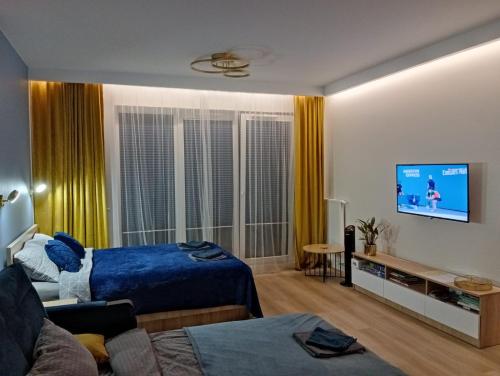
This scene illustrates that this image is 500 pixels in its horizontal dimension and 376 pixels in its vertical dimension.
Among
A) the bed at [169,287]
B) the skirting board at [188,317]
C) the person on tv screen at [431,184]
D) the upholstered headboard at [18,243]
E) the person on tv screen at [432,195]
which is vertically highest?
the person on tv screen at [431,184]

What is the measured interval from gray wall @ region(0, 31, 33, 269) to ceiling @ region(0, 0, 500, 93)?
0.73ft

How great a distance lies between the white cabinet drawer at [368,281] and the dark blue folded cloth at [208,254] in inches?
68.0

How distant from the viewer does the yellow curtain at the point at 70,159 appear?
470 cm

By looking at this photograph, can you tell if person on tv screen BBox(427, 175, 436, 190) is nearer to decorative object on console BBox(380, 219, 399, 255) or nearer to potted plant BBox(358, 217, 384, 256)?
decorative object on console BBox(380, 219, 399, 255)

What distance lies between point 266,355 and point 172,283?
67.3 inches

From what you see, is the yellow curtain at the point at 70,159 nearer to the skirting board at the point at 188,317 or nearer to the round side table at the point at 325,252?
the skirting board at the point at 188,317

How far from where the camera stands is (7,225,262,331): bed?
343 centimetres

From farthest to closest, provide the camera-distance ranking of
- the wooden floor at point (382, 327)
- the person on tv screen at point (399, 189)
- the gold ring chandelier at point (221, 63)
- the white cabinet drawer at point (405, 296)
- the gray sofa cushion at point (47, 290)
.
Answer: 1. the person on tv screen at point (399, 189)
2. the gold ring chandelier at point (221, 63)
3. the white cabinet drawer at point (405, 296)
4. the gray sofa cushion at point (47, 290)
5. the wooden floor at point (382, 327)

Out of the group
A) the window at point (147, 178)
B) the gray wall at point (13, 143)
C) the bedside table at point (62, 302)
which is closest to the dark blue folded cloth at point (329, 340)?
the bedside table at point (62, 302)

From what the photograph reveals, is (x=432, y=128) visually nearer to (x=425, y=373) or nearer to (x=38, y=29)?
(x=425, y=373)

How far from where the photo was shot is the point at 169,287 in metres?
3.62

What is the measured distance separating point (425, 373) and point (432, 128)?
236cm

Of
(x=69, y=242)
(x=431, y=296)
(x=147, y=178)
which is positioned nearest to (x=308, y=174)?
(x=147, y=178)

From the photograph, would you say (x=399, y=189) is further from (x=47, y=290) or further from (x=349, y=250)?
(x=47, y=290)
